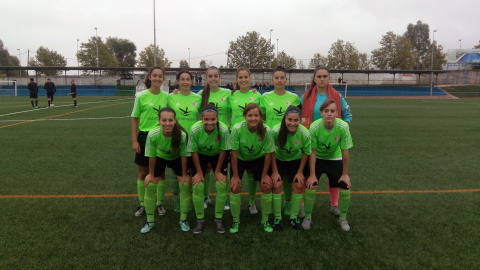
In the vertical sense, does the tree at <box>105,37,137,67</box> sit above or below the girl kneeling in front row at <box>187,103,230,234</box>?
above

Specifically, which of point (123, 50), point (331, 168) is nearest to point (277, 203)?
point (331, 168)

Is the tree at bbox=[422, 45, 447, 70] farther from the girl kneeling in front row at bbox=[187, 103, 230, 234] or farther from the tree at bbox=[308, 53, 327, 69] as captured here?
the girl kneeling in front row at bbox=[187, 103, 230, 234]

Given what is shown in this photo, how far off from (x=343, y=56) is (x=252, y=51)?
16789mm

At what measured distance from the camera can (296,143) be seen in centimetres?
357

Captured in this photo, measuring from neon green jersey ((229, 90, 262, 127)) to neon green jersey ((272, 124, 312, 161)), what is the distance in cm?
55

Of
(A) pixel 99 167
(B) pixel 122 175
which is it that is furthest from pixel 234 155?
(A) pixel 99 167

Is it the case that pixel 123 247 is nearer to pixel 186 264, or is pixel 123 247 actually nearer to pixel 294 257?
pixel 186 264

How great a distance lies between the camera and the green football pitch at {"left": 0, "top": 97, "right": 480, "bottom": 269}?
116 inches

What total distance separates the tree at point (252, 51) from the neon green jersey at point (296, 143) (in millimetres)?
55558

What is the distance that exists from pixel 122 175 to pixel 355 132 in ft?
25.8

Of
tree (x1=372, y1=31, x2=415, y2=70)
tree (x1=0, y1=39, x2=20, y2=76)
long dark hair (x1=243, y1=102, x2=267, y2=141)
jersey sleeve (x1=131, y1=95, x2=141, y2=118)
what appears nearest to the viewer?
long dark hair (x1=243, y1=102, x2=267, y2=141)

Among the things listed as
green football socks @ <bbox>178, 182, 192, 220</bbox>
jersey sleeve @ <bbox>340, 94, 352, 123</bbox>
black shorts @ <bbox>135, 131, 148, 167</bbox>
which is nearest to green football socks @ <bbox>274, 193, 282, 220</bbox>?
green football socks @ <bbox>178, 182, 192, 220</bbox>

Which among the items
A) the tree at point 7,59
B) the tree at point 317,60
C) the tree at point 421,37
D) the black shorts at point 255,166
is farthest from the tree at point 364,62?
the tree at point 7,59

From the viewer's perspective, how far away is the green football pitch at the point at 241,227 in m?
2.95
